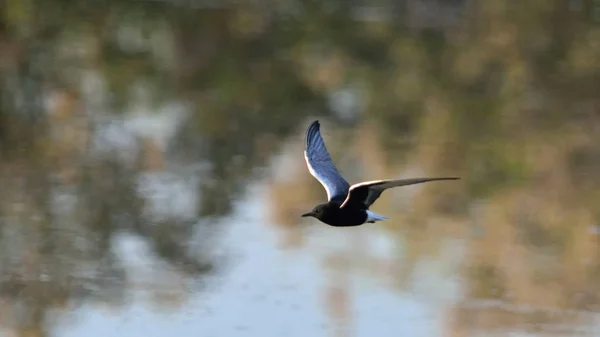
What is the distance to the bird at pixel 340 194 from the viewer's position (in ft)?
17.1

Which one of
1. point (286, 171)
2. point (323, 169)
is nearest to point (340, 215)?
point (323, 169)

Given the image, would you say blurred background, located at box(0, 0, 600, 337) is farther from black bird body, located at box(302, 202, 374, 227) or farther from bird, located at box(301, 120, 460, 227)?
black bird body, located at box(302, 202, 374, 227)

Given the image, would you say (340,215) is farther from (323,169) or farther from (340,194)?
(323,169)

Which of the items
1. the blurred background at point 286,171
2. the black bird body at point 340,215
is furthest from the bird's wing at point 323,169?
the blurred background at point 286,171

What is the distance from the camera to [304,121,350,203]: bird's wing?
583 cm

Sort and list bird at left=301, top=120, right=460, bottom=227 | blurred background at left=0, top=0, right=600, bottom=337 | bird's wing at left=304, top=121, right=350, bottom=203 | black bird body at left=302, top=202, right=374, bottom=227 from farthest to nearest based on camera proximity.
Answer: blurred background at left=0, top=0, right=600, bottom=337
bird's wing at left=304, top=121, right=350, bottom=203
black bird body at left=302, top=202, right=374, bottom=227
bird at left=301, top=120, right=460, bottom=227

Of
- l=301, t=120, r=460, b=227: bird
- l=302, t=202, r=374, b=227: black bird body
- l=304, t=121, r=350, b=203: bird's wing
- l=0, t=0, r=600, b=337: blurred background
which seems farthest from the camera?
l=0, t=0, r=600, b=337: blurred background

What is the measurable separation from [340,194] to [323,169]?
0.26m

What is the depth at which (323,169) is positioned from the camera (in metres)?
6.02

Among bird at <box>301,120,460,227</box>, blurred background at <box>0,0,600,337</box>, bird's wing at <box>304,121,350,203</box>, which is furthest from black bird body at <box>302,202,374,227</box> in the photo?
blurred background at <box>0,0,600,337</box>

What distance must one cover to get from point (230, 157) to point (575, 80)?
5.37 meters

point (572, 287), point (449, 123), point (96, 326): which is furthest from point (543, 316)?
point (449, 123)

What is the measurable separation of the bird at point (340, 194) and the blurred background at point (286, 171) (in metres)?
1.56

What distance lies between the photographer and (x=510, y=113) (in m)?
12.9
